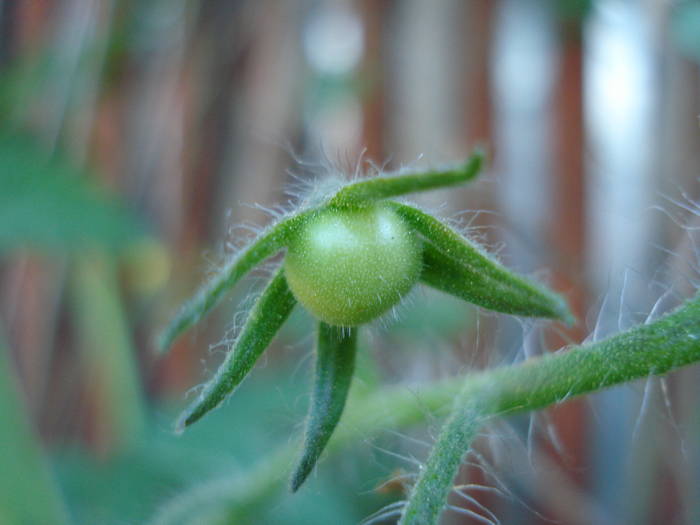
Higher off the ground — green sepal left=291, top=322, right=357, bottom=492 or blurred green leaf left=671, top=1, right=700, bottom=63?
blurred green leaf left=671, top=1, right=700, bottom=63

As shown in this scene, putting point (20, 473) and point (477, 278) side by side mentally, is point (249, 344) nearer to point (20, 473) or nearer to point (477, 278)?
point (477, 278)

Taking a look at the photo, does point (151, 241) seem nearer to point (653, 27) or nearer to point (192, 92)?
point (192, 92)

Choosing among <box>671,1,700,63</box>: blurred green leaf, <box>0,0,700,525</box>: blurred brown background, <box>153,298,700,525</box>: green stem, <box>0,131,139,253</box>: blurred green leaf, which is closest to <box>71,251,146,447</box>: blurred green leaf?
<box>0,0,700,525</box>: blurred brown background

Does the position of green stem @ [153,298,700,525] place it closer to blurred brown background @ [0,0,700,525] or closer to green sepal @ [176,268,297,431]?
green sepal @ [176,268,297,431]

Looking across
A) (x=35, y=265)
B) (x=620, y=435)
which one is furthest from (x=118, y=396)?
(x=620, y=435)

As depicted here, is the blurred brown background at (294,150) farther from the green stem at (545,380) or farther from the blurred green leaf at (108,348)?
the green stem at (545,380)

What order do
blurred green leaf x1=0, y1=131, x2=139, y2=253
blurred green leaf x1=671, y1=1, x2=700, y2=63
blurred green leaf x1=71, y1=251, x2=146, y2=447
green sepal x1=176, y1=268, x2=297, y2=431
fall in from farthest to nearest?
1. blurred green leaf x1=71, y1=251, x2=146, y2=447
2. blurred green leaf x1=0, y1=131, x2=139, y2=253
3. blurred green leaf x1=671, y1=1, x2=700, y2=63
4. green sepal x1=176, y1=268, x2=297, y2=431

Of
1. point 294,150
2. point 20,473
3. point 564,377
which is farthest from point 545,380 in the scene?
point 294,150
